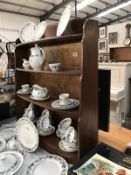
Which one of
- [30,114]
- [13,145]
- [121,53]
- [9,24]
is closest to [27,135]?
[13,145]

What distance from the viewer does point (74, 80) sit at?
54.2 inches

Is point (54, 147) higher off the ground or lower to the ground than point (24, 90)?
lower

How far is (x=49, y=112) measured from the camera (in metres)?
1.57

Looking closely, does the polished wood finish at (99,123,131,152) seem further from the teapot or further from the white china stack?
the teapot

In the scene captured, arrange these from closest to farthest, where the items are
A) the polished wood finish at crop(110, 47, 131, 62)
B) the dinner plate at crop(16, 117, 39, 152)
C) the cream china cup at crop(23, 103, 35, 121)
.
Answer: the dinner plate at crop(16, 117, 39, 152) < the cream china cup at crop(23, 103, 35, 121) < the polished wood finish at crop(110, 47, 131, 62)

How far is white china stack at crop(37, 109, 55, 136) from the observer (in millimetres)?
1472

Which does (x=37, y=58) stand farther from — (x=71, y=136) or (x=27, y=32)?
(x=71, y=136)

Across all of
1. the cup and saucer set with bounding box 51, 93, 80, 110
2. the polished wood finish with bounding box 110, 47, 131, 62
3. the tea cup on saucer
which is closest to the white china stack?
the tea cup on saucer

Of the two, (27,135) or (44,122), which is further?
(44,122)

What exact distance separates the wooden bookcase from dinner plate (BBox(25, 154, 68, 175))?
6 centimetres

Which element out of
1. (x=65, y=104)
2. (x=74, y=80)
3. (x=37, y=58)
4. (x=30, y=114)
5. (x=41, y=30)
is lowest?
(x=30, y=114)

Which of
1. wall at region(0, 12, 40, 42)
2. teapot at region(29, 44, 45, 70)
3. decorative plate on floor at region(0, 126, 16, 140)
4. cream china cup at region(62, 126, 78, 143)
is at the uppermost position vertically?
wall at region(0, 12, 40, 42)

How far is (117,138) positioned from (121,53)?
11.6 feet

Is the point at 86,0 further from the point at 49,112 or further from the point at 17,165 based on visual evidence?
the point at 17,165
